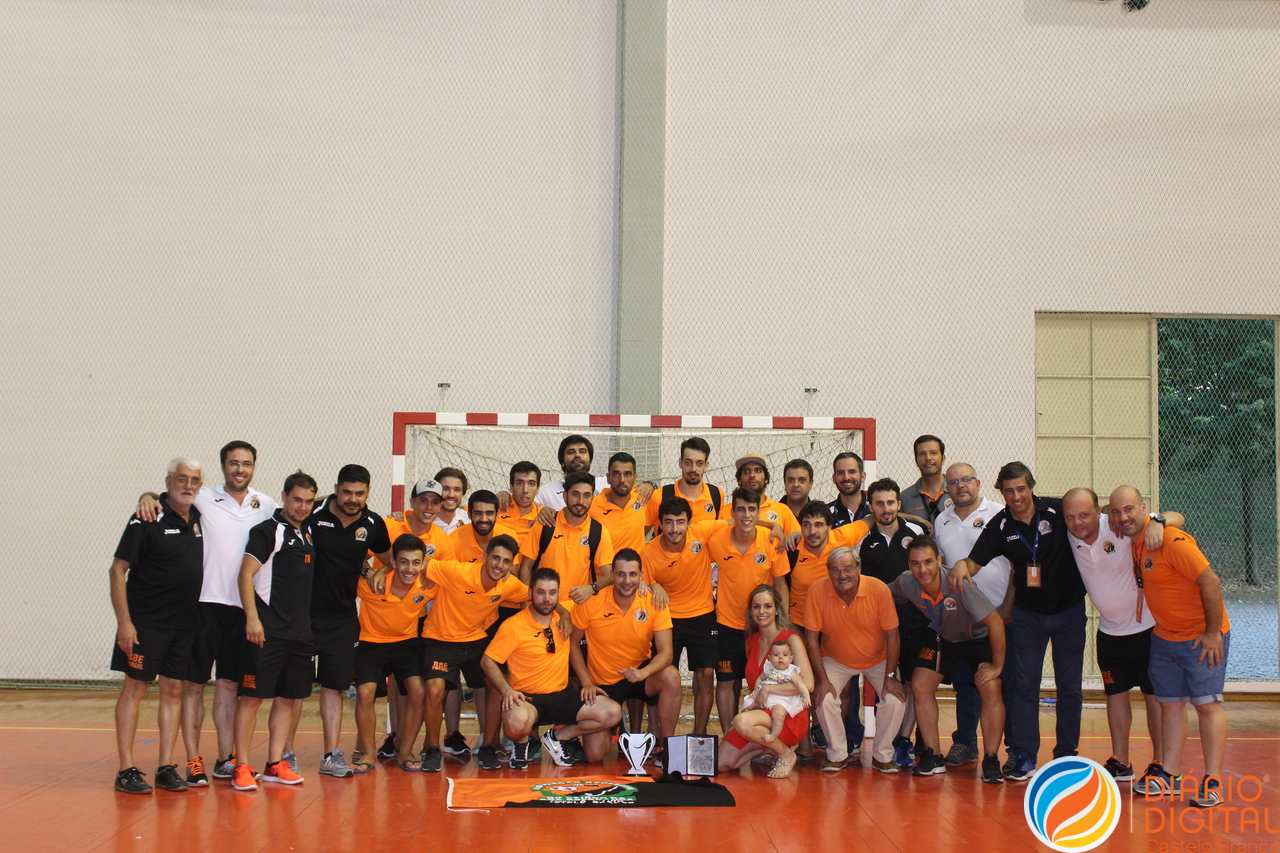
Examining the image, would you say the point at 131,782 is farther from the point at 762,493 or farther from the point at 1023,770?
the point at 1023,770

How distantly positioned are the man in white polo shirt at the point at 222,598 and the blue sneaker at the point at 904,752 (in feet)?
14.3

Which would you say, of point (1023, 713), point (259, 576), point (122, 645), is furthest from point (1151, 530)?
point (122, 645)

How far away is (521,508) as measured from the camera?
287 inches

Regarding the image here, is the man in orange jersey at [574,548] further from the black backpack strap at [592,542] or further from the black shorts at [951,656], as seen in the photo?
the black shorts at [951,656]

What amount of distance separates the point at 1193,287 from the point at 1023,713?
6294mm

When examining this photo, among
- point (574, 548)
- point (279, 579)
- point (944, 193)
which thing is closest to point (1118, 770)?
point (574, 548)

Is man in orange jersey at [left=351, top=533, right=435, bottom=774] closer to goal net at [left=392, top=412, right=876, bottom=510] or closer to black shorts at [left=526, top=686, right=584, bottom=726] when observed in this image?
black shorts at [left=526, top=686, right=584, bottom=726]

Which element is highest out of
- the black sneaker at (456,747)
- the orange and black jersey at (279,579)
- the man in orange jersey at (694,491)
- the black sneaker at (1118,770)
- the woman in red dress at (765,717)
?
the man in orange jersey at (694,491)

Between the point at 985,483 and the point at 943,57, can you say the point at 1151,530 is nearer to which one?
the point at 985,483

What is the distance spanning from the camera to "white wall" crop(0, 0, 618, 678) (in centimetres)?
1012

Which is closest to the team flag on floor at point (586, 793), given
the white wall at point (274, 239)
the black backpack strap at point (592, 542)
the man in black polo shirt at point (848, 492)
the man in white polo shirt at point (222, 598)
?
the black backpack strap at point (592, 542)

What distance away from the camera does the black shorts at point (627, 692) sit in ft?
22.0

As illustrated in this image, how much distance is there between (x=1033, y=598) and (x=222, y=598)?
16.9ft

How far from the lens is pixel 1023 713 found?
642 cm
